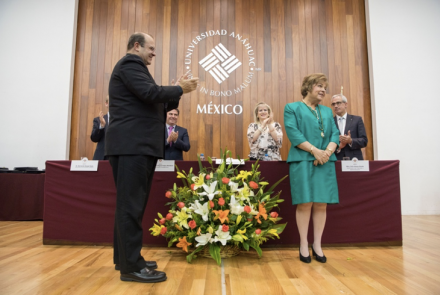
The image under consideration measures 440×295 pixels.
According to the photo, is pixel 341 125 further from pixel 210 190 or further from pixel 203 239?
pixel 203 239

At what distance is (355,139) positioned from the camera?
3.15 metres

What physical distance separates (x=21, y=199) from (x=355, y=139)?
4.04 metres

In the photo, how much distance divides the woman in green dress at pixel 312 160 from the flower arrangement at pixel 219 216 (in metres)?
0.22

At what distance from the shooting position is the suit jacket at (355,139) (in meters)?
3.15

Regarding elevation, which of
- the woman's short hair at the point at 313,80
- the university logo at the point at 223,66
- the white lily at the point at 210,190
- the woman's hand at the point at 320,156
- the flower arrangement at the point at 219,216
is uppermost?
the university logo at the point at 223,66

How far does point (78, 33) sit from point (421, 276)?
499cm

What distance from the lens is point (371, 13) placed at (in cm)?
484

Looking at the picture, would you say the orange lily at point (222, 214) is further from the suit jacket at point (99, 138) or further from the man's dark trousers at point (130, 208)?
the suit jacket at point (99, 138)

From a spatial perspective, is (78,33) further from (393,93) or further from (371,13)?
(393,93)

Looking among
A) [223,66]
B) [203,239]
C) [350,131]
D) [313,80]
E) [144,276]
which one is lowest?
[144,276]

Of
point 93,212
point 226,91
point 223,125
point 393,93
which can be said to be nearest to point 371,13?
point 393,93

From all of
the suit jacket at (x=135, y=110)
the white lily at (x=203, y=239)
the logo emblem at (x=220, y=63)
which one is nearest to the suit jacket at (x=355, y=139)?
the white lily at (x=203, y=239)

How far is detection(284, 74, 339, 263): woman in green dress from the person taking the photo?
6.94 feet

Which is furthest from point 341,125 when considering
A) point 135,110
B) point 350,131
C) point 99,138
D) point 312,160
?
point 99,138
